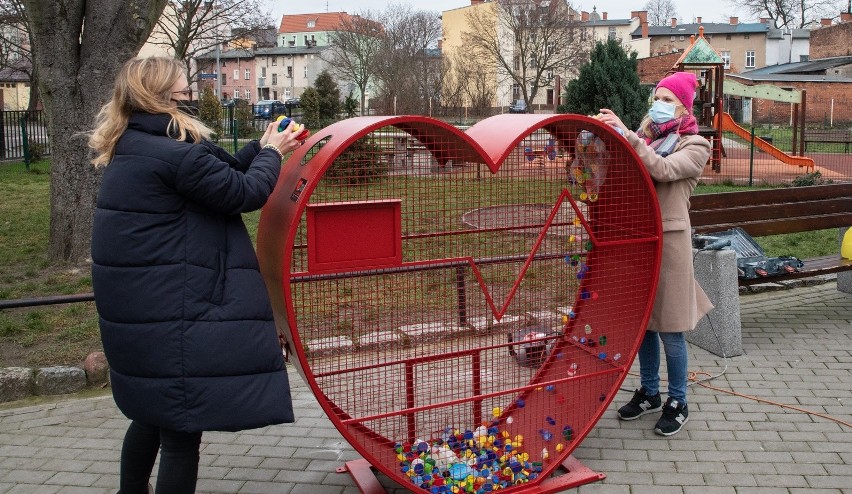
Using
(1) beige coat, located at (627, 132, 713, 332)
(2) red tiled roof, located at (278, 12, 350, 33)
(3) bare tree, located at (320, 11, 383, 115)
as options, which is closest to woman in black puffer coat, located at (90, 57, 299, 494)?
Result: (1) beige coat, located at (627, 132, 713, 332)

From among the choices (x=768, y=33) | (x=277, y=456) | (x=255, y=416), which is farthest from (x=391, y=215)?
(x=768, y=33)

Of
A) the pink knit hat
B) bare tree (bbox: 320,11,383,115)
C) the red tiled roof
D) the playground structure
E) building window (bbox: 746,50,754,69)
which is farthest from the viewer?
the red tiled roof

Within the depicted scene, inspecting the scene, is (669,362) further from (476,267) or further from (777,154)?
(777,154)

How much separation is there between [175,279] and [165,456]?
27.9 inches

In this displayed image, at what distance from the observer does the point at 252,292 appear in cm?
302

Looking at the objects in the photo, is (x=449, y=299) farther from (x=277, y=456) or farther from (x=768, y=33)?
(x=768, y=33)

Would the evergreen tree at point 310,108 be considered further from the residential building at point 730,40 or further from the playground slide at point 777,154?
the residential building at point 730,40

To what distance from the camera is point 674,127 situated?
14.6 feet

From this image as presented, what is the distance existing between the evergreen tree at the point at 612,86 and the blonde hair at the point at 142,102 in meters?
16.6

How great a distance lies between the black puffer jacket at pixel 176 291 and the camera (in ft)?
9.48

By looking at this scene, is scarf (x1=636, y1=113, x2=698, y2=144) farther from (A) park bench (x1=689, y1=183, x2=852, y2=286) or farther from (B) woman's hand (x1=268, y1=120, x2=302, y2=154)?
(B) woman's hand (x1=268, y1=120, x2=302, y2=154)

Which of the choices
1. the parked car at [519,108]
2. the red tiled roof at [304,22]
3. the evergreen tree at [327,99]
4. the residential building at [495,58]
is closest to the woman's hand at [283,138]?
the evergreen tree at [327,99]

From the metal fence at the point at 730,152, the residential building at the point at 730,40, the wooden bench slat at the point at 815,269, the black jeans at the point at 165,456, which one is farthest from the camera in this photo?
the residential building at the point at 730,40

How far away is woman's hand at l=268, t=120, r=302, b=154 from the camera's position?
3.23m
